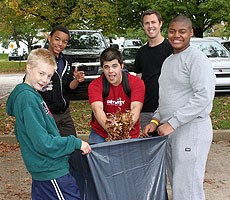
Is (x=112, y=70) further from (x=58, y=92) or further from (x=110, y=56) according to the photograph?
(x=58, y=92)

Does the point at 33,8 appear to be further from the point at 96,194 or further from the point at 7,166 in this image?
the point at 96,194

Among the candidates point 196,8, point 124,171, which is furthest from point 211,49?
point 124,171

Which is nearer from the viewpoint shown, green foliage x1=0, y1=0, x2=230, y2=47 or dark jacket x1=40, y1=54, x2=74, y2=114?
dark jacket x1=40, y1=54, x2=74, y2=114

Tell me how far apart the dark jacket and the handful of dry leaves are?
1.01 m

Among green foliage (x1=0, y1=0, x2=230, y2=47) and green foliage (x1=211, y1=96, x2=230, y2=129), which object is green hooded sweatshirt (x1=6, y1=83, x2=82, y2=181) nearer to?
green foliage (x1=211, y1=96, x2=230, y2=129)

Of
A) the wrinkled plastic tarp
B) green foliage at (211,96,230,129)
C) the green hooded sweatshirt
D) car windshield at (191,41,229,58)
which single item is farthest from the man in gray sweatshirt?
car windshield at (191,41,229,58)

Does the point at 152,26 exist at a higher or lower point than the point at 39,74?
higher

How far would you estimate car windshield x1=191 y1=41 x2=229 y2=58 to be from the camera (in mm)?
13398

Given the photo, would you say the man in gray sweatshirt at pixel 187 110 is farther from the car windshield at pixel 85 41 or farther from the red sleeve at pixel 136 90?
the car windshield at pixel 85 41

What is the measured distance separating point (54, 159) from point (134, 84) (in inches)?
49.3

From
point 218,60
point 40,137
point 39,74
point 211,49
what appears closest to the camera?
point 40,137

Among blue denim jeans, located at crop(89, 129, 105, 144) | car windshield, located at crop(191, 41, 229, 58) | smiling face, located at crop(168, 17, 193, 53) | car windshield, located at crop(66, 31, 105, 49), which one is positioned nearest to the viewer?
smiling face, located at crop(168, 17, 193, 53)

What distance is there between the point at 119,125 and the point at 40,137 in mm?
897

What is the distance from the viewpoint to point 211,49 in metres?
13.5
